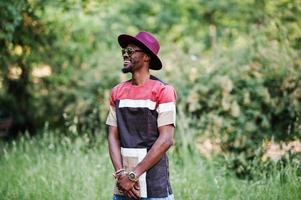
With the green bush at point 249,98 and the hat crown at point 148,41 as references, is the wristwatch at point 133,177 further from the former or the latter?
the green bush at point 249,98

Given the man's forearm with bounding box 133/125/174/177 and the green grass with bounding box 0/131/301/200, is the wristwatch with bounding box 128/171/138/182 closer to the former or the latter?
the man's forearm with bounding box 133/125/174/177

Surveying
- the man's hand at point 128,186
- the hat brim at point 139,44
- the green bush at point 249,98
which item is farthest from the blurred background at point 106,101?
the hat brim at point 139,44

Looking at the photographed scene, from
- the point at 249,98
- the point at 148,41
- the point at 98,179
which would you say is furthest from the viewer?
the point at 249,98

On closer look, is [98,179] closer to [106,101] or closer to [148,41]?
[148,41]

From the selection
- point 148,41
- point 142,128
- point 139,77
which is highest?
point 148,41

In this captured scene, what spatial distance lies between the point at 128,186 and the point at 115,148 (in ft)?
0.97

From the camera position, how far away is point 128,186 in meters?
3.41

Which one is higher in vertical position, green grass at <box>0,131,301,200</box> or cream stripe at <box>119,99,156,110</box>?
cream stripe at <box>119,99,156,110</box>

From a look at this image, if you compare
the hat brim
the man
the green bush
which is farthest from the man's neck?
the green bush

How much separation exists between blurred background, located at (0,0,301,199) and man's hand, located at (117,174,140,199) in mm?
1907

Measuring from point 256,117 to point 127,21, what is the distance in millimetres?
6043

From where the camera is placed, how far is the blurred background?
596 centimetres

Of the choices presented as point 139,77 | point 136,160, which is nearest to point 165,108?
point 139,77

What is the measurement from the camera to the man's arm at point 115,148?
11.6 feet
